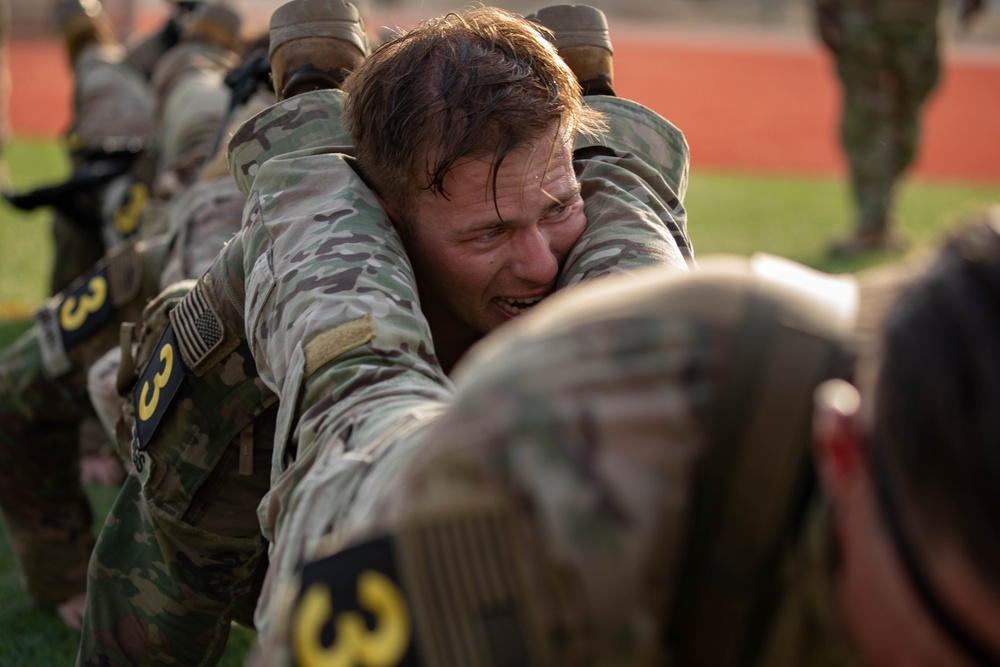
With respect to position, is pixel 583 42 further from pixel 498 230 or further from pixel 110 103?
pixel 110 103

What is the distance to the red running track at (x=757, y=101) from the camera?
14469 millimetres

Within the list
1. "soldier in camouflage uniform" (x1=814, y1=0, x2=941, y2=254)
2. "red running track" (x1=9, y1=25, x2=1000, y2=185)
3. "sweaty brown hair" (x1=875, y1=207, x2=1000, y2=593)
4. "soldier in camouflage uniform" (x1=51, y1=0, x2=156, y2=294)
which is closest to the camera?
"sweaty brown hair" (x1=875, y1=207, x2=1000, y2=593)

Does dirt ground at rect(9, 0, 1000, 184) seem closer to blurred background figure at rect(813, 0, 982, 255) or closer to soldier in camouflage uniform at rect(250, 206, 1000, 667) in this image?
blurred background figure at rect(813, 0, 982, 255)

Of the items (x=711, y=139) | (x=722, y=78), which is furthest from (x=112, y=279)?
(x=722, y=78)

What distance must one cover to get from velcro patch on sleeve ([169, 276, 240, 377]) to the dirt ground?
1164 cm

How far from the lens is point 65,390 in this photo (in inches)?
136

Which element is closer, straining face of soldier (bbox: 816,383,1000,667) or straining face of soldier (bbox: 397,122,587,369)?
straining face of soldier (bbox: 816,383,1000,667)

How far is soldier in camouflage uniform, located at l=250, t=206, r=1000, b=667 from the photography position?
3.30 feet

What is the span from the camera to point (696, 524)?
1.11m

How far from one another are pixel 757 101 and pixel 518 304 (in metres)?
16.3

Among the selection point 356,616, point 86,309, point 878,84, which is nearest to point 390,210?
point 356,616

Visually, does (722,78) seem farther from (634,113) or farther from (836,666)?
(836,666)

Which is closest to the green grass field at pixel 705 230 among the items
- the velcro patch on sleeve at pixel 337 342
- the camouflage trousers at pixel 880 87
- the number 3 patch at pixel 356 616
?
the camouflage trousers at pixel 880 87

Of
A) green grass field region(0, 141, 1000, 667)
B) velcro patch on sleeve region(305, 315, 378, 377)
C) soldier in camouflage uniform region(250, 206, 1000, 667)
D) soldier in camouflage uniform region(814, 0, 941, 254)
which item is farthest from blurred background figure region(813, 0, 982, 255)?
soldier in camouflage uniform region(250, 206, 1000, 667)
